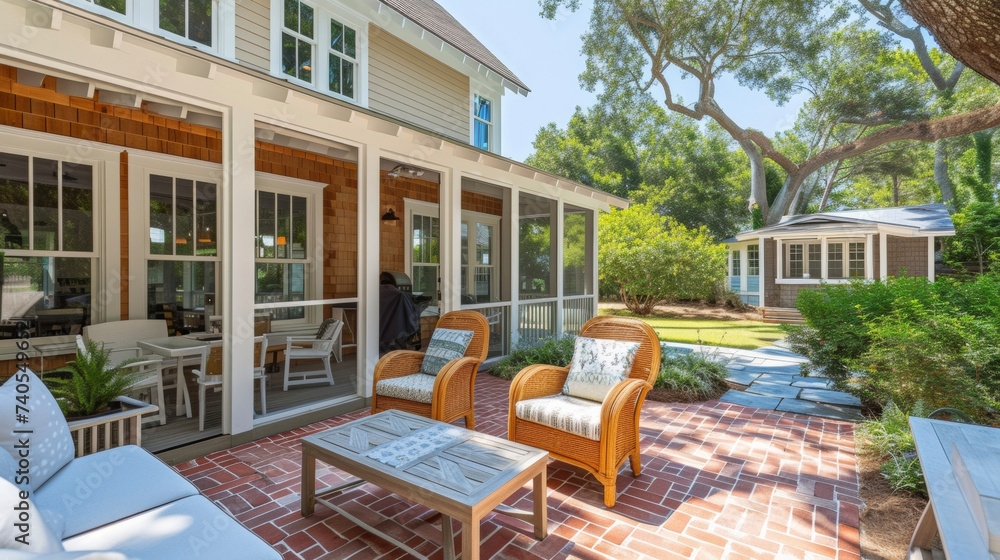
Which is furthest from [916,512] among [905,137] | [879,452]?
[905,137]

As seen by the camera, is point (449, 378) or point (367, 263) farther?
point (367, 263)

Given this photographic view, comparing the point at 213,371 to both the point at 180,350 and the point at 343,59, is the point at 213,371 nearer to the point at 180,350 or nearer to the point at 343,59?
the point at 180,350

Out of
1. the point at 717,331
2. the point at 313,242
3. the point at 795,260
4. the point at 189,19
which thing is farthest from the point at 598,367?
the point at 795,260

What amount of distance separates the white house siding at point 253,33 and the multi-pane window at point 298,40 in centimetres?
23

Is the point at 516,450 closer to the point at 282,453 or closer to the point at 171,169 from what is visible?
the point at 282,453

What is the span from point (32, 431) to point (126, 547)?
738 millimetres

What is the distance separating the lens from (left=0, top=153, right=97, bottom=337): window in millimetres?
4219

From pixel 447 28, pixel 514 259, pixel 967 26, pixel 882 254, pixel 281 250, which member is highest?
pixel 447 28

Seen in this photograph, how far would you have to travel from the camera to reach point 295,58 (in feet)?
20.6

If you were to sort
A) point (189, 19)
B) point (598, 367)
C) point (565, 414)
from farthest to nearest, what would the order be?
1. point (189, 19)
2. point (598, 367)
3. point (565, 414)

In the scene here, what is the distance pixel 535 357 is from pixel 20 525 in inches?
212

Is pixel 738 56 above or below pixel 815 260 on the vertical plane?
above

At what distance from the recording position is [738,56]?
1511 centimetres

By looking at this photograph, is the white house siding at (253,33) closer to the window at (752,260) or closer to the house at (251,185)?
the house at (251,185)
